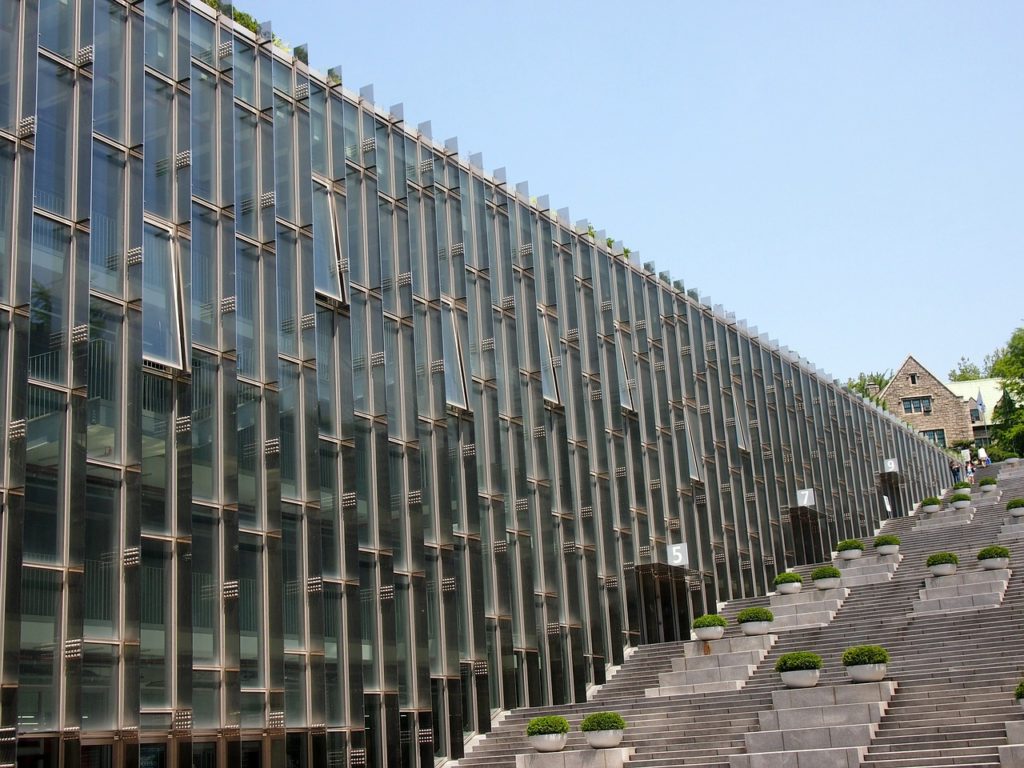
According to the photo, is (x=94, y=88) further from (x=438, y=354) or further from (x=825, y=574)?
(x=825, y=574)

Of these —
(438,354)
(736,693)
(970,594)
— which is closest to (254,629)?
(438,354)

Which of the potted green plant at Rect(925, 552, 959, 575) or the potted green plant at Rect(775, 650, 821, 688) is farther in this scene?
the potted green plant at Rect(925, 552, 959, 575)

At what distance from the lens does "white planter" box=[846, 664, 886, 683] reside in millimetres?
26750

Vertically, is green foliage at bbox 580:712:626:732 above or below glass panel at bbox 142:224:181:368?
below

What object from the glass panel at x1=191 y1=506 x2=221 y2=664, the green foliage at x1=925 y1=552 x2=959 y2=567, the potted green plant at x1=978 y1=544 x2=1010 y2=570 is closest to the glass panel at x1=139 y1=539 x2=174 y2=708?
the glass panel at x1=191 y1=506 x2=221 y2=664

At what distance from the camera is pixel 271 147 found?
29.1 meters

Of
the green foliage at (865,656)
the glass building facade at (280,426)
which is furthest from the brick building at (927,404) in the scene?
the green foliage at (865,656)

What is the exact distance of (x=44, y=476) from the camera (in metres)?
21.7

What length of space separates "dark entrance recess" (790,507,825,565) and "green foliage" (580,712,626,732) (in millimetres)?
27445

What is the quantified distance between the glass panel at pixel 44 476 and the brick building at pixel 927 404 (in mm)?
98680

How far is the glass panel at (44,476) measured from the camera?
839 inches

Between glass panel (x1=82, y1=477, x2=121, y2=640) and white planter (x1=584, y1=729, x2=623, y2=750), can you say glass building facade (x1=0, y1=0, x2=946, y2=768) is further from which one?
white planter (x1=584, y1=729, x2=623, y2=750)

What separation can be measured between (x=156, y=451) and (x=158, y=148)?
263 inches

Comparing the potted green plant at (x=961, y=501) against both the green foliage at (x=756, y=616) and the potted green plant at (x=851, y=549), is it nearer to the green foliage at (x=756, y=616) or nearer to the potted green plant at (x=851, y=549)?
the potted green plant at (x=851, y=549)
